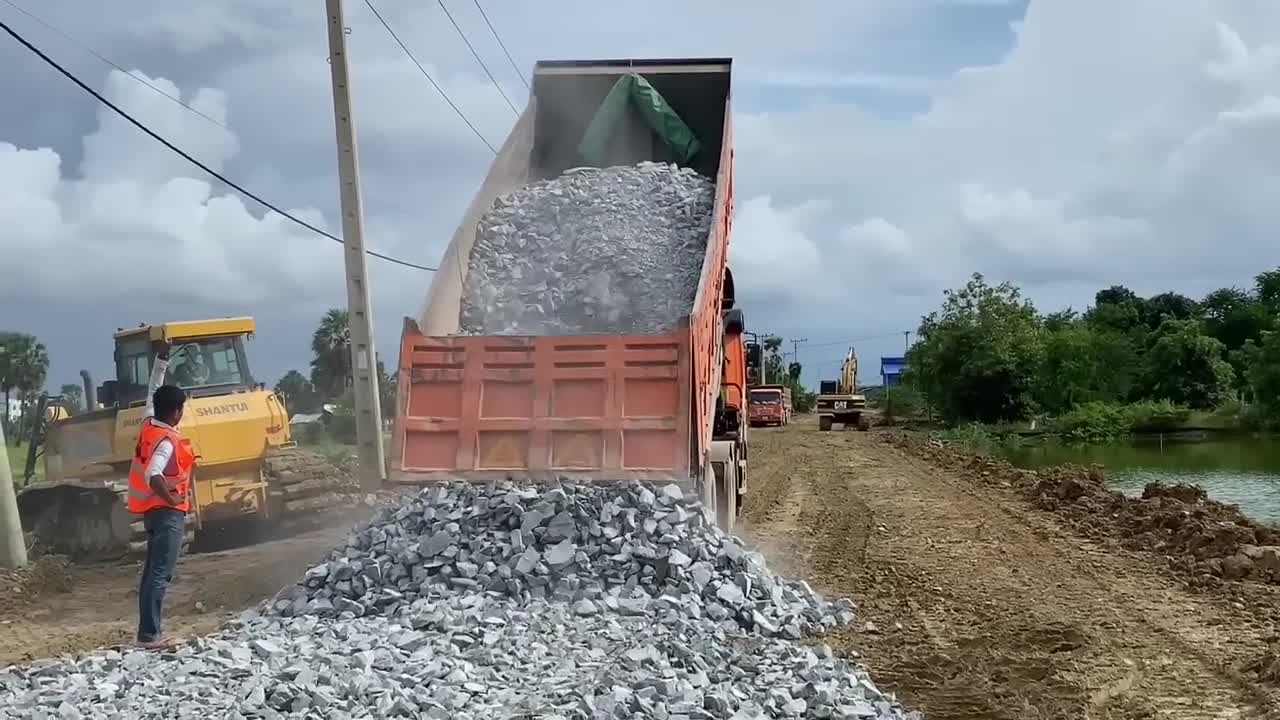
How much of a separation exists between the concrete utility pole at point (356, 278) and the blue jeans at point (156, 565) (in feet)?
12.8

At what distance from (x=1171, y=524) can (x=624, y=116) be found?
6.57 m

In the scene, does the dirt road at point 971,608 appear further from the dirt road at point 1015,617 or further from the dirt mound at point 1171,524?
the dirt mound at point 1171,524

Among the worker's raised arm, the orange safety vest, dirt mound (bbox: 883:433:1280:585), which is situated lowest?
dirt mound (bbox: 883:433:1280:585)

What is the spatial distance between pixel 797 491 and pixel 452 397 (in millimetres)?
8784

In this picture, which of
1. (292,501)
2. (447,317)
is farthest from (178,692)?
(292,501)

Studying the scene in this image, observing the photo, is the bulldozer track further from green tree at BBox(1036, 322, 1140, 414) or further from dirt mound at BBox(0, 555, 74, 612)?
green tree at BBox(1036, 322, 1140, 414)

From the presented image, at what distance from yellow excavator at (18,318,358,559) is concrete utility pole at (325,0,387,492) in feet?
5.89

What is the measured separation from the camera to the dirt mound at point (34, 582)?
382 inches

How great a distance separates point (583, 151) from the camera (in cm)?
1145

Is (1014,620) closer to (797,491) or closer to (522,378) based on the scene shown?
(522,378)

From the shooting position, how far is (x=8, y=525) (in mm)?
10672

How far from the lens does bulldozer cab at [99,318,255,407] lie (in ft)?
38.8

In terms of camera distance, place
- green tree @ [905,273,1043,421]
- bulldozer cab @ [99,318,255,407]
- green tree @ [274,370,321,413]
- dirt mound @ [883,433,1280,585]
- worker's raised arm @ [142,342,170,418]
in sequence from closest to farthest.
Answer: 1. dirt mound @ [883,433,1280,585]
2. worker's raised arm @ [142,342,170,418]
3. bulldozer cab @ [99,318,255,407]
4. green tree @ [274,370,321,413]
5. green tree @ [905,273,1043,421]

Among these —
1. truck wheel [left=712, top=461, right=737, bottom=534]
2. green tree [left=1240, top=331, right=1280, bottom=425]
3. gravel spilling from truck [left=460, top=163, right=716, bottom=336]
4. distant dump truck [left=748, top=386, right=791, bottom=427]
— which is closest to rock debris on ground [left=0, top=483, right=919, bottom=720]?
truck wheel [left=712, top=461, right=737, bottom=534]
